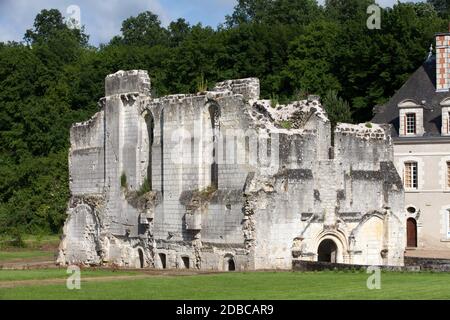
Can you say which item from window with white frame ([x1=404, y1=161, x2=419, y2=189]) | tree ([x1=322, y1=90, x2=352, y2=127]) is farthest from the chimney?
tree ([x1=322, y1=90, x2=352, y2=127])

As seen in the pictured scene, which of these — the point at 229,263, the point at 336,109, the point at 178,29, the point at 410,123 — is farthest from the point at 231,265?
the point at 178,29

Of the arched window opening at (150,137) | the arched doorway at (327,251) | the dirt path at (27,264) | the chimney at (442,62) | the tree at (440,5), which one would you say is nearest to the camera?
the arched doorway at (327,251)

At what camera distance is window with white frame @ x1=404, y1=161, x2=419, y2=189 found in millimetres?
54531

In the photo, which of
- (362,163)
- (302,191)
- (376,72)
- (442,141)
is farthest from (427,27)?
(302,191)

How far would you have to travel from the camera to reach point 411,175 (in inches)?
2152

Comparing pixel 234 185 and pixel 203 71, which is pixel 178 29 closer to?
pixel 203 71

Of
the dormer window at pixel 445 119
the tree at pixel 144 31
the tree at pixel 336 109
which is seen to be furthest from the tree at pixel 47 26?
the dormer window at pixel 445 119

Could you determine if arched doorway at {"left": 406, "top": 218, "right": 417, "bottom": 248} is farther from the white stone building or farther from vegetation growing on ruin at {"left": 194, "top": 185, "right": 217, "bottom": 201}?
vegetation growing on ruin at {"left": 194, "top": 185, "right": 217, "bottom": 201}

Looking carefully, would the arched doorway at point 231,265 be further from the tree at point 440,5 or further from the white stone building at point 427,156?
the tree at point 440,5

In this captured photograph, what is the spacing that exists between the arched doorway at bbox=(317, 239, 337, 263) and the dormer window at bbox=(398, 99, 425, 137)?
1490cm

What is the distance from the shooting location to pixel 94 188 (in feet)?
153

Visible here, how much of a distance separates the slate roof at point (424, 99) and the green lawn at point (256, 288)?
2222 cm

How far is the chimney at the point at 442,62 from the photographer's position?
54469 mm

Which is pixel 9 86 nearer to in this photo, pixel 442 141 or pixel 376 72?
pixel 376 72
